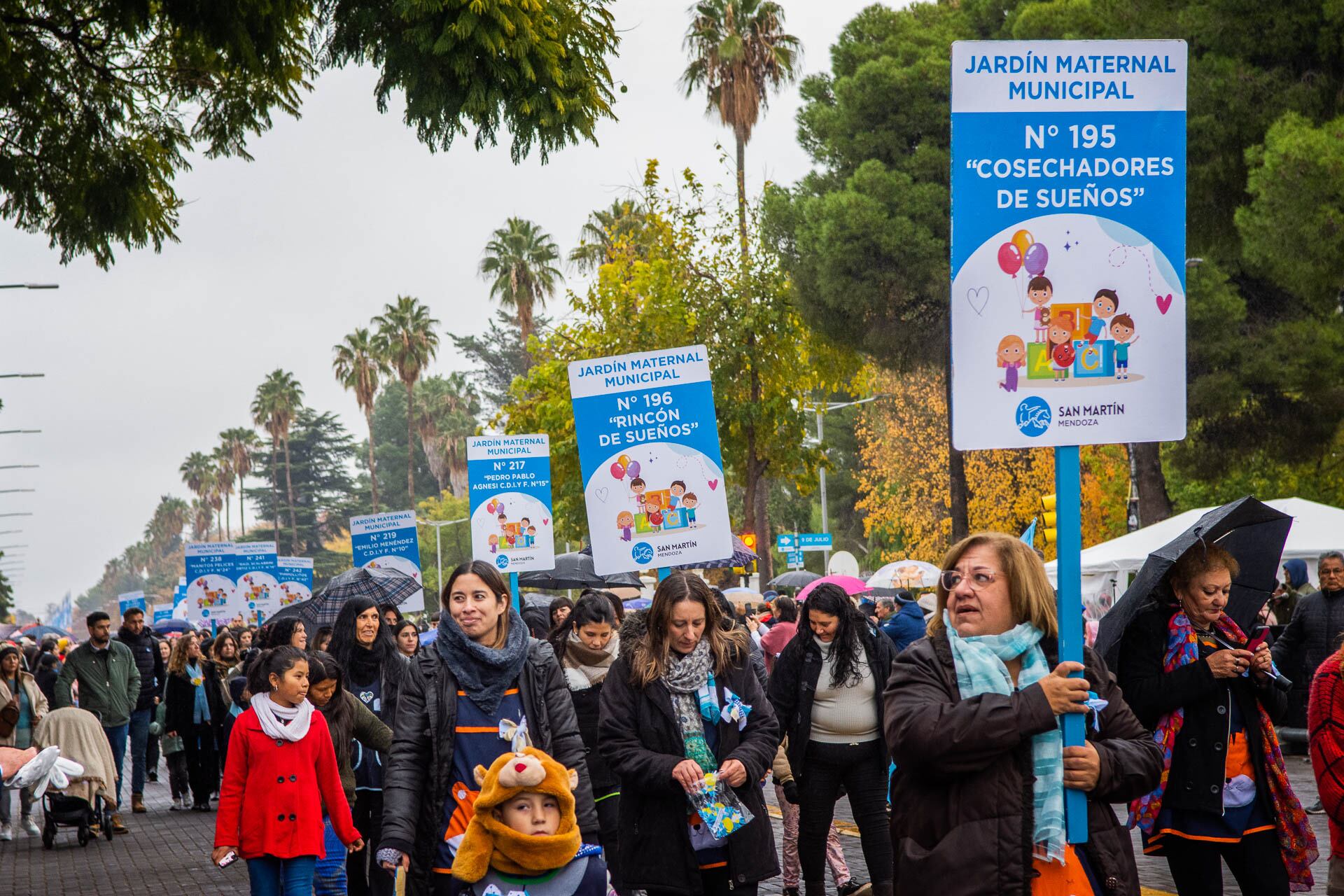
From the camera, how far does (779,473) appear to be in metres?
33.9

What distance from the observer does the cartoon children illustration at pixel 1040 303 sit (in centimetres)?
402

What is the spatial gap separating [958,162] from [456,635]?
2.53 meters

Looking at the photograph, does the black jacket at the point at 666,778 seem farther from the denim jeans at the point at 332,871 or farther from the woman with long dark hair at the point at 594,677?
the denim jeans at the point at 332,871

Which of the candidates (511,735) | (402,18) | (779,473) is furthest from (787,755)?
(779,473)

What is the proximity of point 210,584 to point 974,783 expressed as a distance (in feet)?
87.8

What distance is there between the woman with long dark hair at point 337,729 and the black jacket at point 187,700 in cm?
878

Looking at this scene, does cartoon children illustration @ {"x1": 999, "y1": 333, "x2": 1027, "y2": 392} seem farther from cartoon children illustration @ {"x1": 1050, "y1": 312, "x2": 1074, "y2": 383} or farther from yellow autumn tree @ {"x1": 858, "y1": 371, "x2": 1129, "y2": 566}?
yellow autumn tree @ {"x1": 858, "y1": 371, "x2": 1129, "y2": 566}

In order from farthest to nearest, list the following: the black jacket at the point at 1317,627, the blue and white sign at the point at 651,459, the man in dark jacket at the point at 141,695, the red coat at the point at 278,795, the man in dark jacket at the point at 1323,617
A: the man in dark jacket at the point at 141,695 → the man in dark jacket at the point at 1323,617 → the black jacket at the point at 1317,627 → the blue and white sign at the point at 651,459 → the red coat at the point at 278,795

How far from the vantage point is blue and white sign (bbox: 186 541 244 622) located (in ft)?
93.4

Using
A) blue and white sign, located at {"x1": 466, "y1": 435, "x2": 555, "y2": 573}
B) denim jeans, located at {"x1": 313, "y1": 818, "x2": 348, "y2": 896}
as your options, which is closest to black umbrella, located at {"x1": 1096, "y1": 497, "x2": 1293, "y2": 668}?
denim jeans, located at {"x1": 313, "y1": 818, "x2": 348, "y2": 896}

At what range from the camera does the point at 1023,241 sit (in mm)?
4039

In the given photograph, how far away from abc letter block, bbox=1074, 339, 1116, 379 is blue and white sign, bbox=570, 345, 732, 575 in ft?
22.3

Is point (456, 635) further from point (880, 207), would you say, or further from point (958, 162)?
point (880, 207)

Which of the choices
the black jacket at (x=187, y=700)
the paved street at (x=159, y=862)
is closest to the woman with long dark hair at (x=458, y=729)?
the paved street at (x=159, y=862)
